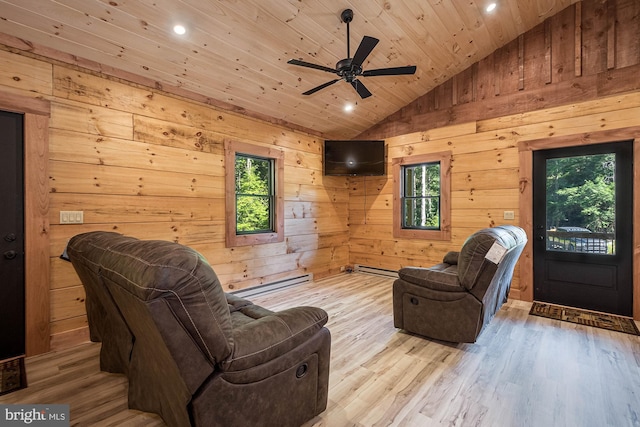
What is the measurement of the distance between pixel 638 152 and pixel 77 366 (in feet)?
19.9

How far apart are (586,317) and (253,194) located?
4.59 metres

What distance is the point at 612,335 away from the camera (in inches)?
116

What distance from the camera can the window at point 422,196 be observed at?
15.6ft

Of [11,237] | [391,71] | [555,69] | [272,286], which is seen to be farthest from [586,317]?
[11,237]

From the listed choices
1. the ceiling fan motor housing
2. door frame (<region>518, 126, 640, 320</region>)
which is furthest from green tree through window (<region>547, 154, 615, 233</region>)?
the ceiling fan motor housing

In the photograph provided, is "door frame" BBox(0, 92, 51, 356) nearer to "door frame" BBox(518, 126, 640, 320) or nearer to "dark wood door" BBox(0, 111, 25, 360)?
"dark wood door" BBox(0, 111, 25, 360)

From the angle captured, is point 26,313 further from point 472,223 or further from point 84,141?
point 472,223

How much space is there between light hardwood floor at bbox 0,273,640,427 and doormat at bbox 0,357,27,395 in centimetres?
6

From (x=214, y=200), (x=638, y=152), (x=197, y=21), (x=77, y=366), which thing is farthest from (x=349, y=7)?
(x=77, y=366)

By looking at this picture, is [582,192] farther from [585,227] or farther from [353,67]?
[353,67]

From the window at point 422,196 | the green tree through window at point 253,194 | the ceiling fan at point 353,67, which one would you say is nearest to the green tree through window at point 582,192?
the window at point 422,196

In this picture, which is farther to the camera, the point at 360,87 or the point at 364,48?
the point at 360,87

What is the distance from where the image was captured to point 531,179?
13.0ft

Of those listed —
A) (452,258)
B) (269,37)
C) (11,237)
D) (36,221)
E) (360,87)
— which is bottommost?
(452,258)
